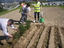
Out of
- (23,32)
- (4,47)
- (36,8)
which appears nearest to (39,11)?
(36,8)

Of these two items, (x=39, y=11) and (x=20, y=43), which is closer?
(x=20, y=43)

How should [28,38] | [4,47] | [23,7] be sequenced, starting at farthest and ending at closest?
1. [23,7]
2. [28,38]
3. [4,47]

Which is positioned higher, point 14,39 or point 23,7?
point 23,7

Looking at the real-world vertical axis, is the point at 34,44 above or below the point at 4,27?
below

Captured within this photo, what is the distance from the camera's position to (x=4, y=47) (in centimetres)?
489

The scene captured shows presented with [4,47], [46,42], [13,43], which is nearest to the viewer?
[4,47]

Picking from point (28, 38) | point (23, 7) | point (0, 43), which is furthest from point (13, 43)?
point (23, 7)

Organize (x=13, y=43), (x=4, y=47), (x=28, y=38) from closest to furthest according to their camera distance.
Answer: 1. (x=4, y=47)
2. (x=13, y=43)
3. (x=28, y=38)

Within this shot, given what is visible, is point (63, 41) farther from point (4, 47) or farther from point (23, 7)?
point (23, 7)

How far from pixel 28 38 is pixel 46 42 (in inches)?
36.6

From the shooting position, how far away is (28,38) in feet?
20.0

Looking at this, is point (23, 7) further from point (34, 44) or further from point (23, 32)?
point (34, 44)

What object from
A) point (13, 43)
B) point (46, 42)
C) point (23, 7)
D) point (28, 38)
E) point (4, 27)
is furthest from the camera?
point (23, 7)

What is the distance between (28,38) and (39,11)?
400 cm
